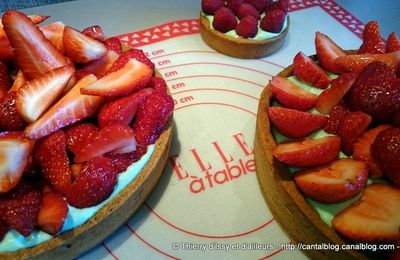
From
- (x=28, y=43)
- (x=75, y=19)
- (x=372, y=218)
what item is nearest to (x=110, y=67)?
(x=28, y=43)

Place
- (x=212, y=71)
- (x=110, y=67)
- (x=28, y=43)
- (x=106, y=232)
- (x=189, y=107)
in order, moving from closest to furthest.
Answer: (x=106, y=232) → (x=28, y=43) → (x=110, y=67) → (x=189, y=107) → (x=212, y=71)

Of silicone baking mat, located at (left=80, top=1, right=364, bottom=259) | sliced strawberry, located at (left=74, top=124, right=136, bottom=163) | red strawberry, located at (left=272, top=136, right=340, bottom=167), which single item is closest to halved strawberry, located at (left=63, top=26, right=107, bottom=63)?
sliced strawberry, located at (left=74, top=124, right=136, bottom=163)

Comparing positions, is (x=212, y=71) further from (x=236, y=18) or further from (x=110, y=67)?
(x=110, y=67)

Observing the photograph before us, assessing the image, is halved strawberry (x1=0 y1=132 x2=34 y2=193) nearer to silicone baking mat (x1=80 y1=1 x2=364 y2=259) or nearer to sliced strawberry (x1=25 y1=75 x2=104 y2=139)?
sliced strawberry (x1=25 y1=75 x2=104 y2=139)

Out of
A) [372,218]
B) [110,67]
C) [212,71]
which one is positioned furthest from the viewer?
[212,71]

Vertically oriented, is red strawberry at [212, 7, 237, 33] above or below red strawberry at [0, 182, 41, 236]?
above

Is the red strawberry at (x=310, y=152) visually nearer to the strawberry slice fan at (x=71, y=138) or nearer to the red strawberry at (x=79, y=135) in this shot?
the strawberry slice fan at (x=71, y=138)
